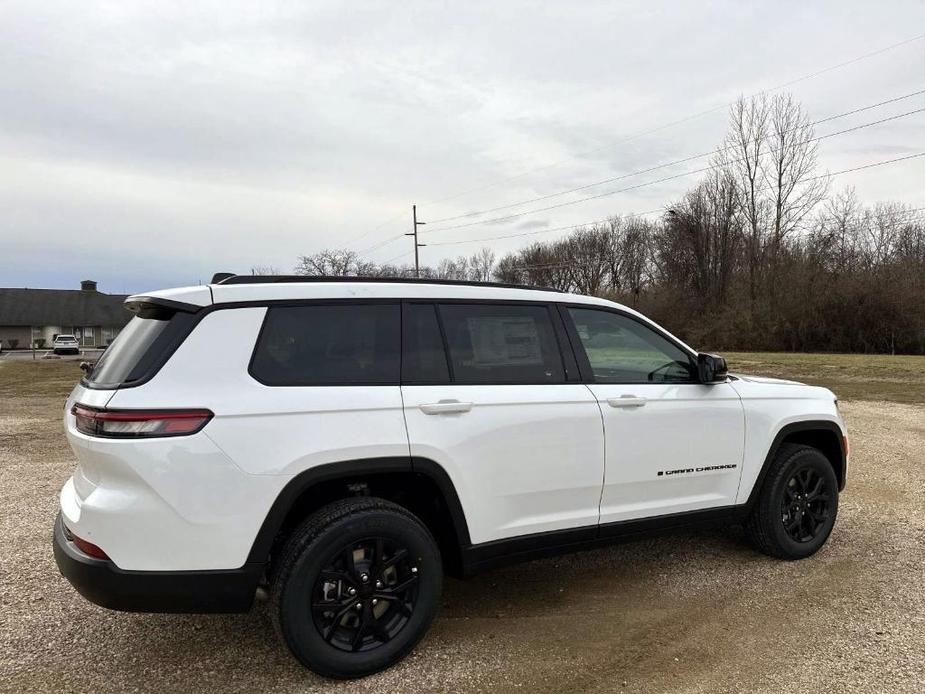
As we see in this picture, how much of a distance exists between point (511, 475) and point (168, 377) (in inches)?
65.3

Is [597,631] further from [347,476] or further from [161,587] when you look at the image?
[161,587]

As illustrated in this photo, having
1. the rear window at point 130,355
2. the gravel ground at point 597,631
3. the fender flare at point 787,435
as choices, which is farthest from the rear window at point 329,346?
the fender flare at point 787,435

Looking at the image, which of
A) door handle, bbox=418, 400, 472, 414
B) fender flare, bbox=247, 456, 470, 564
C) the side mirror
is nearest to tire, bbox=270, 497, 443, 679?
fender flare, bbox=247, 456, 470, 564

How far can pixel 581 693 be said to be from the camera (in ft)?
9.18

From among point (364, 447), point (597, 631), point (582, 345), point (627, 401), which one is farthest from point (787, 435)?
point (364, 447)

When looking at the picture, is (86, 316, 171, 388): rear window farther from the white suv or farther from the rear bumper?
the rear bumper

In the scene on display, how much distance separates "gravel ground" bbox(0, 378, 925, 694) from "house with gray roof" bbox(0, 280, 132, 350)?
6533cm

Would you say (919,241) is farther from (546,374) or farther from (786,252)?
(546,374)

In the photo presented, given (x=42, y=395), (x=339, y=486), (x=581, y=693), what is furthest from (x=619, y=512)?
(x=42, y=395)

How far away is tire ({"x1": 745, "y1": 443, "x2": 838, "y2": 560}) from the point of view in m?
4.10

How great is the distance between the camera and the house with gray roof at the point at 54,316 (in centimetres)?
6222

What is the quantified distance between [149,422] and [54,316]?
73639mm

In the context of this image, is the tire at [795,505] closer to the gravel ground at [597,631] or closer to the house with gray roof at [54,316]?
the gravel ground at [597,631]

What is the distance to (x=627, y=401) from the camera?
3498mm
